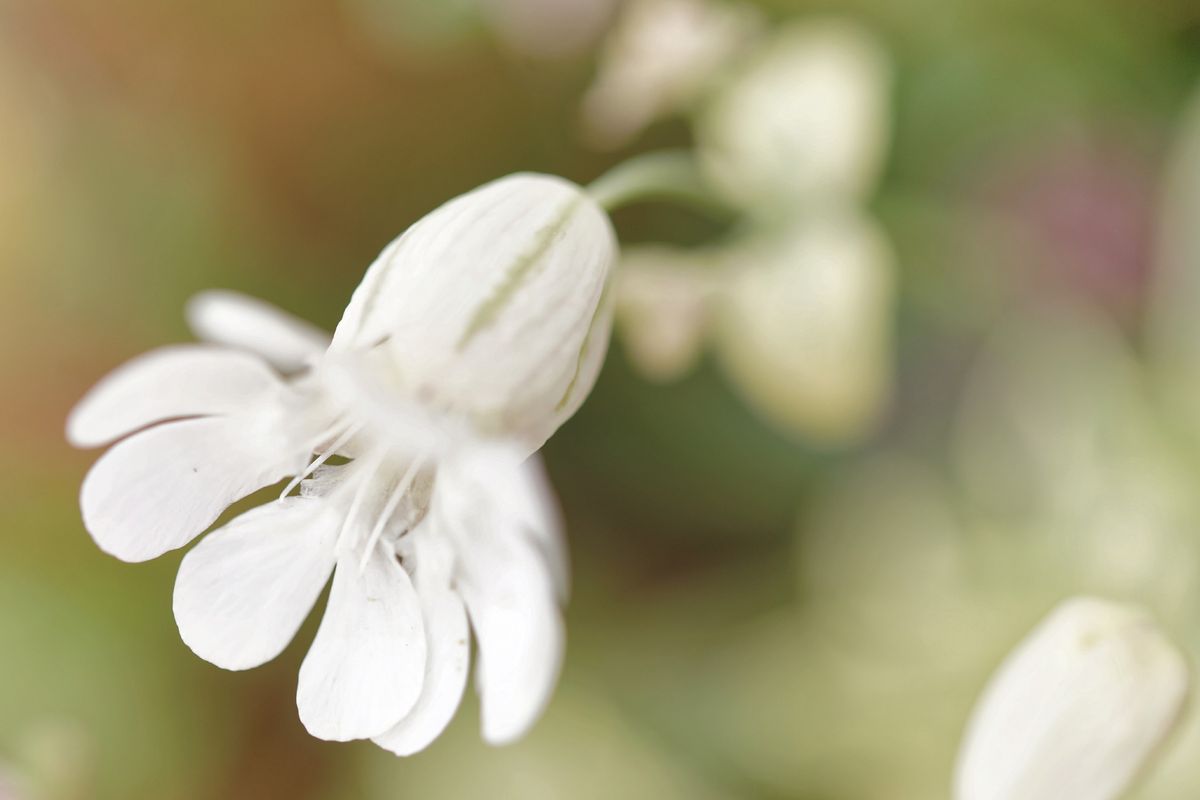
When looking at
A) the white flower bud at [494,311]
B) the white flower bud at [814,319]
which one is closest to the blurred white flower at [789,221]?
the white flower bud at [814,319]

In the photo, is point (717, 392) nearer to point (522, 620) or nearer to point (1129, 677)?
point (1129, 677)

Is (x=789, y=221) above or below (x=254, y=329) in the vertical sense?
below

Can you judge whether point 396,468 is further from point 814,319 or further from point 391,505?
point 814,319

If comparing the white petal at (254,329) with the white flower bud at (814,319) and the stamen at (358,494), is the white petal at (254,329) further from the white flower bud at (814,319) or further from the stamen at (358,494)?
the white flower bud at (814,319)

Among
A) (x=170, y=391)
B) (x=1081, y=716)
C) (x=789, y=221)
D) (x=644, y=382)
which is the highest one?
(x=170, y=391)

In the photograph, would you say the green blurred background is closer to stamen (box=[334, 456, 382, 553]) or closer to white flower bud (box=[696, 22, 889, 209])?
white flower bud (box=[696, 22, 889, 209])

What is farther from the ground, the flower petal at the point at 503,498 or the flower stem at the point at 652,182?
the flower stem at the point at 652,182

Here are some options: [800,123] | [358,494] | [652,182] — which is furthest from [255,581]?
[800,123]

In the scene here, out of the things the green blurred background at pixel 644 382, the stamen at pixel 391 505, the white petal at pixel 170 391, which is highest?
the white petal at pixel 170 391
